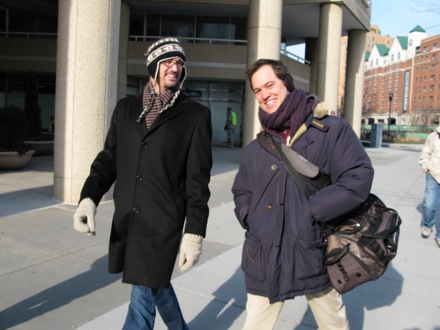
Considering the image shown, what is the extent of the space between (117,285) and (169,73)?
2.28m

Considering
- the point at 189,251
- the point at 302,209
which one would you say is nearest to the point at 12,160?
the point at 189,251

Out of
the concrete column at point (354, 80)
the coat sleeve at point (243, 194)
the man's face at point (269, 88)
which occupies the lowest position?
the coat sleeve at point (243, 194)

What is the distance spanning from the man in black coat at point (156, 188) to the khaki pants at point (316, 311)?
17.6 inches

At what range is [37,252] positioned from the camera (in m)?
4.79

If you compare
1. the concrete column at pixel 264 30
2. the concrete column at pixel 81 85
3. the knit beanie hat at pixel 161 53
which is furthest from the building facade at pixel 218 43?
the knit beanie hat at pixel 161 53

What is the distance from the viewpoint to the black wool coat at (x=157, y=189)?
2562mm

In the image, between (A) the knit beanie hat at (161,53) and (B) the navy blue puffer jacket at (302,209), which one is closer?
(B) the navy blue puffer jacket at (302,209)

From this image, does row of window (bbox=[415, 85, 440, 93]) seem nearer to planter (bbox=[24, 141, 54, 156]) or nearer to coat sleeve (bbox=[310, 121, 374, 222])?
planter (bbox=[24, 141, 54, 156])

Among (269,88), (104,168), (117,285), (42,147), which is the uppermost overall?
(269,88)

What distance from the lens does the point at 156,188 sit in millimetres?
2562

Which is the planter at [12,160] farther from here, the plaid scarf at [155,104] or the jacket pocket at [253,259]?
the jacket pocket at [253,259]

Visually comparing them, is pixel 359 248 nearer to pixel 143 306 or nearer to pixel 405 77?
pixel 143 306

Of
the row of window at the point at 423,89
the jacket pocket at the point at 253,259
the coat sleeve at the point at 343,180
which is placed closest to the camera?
the coat sleeve at the point at 343,180

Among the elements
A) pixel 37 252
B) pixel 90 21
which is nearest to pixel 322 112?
pixel 37 252
